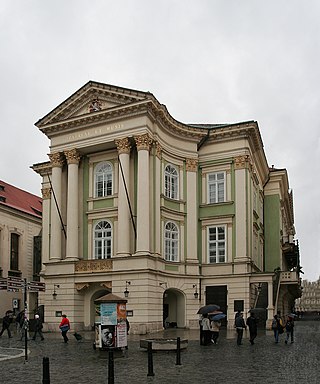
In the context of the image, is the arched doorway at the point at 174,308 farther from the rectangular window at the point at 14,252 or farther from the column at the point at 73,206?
the rectangular window at the point at 14,252

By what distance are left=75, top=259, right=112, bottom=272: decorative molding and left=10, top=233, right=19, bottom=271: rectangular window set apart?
20.1 m

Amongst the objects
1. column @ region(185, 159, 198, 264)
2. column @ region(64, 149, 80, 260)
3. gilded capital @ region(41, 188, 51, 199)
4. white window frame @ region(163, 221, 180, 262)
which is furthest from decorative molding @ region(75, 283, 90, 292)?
gilded capital @ region(41, 188, 51, 199)

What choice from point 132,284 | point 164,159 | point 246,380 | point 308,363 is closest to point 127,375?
point 246,380

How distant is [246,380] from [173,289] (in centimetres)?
2352

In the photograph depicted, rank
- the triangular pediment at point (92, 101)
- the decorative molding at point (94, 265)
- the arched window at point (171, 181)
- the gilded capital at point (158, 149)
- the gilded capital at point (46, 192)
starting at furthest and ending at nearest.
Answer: the gilded capital at point (46, 192)
the arched window at point (171, 181)
the gilded capital at point (158, 149)
the triangular pediment at point (92, 101)
the decorative molding at point (94, 265)

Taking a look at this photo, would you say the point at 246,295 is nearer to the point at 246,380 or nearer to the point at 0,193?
the point at 246,380

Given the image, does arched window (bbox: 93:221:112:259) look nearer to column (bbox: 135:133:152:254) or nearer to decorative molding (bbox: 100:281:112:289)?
decorative molding (bbox: 100:281:112:289)

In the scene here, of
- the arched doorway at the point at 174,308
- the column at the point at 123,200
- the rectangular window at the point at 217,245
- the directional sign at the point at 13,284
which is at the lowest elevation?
the arched doorway at the point at 174,308

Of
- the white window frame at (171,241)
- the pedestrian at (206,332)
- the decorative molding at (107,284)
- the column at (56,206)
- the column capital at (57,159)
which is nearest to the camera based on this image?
the pedestrian at (206,332)

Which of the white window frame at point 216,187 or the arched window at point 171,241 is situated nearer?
the arched window at point 171,241

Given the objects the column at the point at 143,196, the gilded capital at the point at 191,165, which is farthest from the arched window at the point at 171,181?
the column at the point at 143,196

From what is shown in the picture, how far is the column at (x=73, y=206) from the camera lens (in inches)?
1518

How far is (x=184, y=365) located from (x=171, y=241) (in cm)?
2111

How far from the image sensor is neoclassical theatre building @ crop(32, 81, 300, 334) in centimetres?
3653
